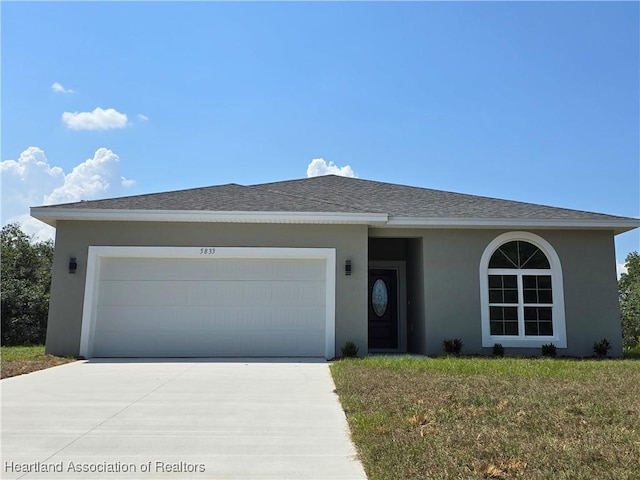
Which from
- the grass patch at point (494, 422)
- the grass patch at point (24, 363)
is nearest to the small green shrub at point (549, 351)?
the grass patch at point (494, 422)

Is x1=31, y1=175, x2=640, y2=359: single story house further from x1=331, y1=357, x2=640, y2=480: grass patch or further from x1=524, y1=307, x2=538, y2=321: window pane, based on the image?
x1=331, y1=357, x2=640, y2=480: grass patch

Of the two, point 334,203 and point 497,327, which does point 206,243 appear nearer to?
point 334,203

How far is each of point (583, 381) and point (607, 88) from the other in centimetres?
918

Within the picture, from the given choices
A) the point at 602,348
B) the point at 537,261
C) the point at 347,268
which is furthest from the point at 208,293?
the point at 602,348

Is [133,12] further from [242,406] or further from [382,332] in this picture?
[382,332]

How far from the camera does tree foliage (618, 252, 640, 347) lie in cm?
2166

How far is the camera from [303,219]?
10.9m

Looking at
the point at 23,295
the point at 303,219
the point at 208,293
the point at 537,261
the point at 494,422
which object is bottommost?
the point at 494,422

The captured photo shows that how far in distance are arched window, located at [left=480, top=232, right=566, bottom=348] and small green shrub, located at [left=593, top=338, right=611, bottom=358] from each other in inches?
28.8

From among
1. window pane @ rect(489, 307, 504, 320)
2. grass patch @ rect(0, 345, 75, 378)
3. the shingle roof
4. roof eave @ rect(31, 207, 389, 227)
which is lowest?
grass patch @ rect(0, 345, 75, 378)

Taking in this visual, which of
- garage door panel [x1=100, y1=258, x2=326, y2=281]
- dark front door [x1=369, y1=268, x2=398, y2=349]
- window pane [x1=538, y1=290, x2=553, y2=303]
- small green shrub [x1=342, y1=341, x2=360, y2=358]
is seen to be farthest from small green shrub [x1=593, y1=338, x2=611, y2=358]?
garage door panel [x1=100, y1=258, x2=326, y2=281]

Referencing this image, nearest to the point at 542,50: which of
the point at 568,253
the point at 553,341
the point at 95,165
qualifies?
the point at 568,253

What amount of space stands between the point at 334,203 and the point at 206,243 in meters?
3.37

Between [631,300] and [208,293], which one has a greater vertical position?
[631,300]
